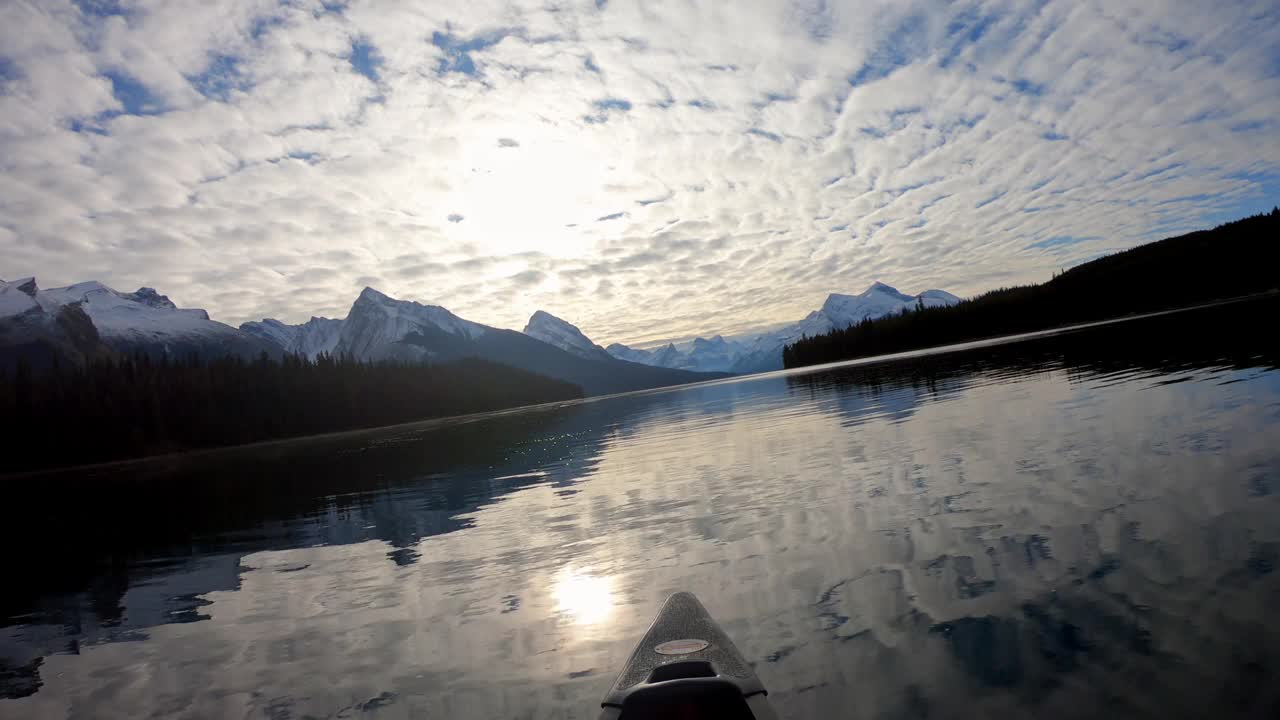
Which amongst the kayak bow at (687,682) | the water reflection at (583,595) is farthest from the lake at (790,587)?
the kayak bow at (687,682)

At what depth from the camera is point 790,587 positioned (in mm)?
11977

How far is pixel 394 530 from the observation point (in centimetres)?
2400

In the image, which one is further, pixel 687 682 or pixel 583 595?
pixel 583 595

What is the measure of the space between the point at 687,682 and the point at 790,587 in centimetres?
515

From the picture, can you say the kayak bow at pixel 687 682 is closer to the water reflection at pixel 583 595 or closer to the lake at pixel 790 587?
the lake at pixel 790 587

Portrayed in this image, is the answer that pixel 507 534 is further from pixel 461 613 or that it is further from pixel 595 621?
pixel 595 621

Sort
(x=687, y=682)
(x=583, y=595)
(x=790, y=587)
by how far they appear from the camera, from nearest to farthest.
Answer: (x=687, y=682) < (x=790, y=587) < (x=583, y=595)

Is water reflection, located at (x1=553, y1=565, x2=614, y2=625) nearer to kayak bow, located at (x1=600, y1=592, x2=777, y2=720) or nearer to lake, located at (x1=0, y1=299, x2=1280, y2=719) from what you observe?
lake, located at (x1=0, y1=299, x2=1280, y2=719)

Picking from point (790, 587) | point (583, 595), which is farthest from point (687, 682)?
point (583, 595)

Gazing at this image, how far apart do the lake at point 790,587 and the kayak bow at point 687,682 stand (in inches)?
31.4

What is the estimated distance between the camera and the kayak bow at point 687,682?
7039mm

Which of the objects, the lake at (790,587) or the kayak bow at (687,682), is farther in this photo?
the lake at (790,587)

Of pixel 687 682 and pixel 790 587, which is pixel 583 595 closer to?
pixel 790 587

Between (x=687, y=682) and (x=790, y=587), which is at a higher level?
(x=687, y=682)
